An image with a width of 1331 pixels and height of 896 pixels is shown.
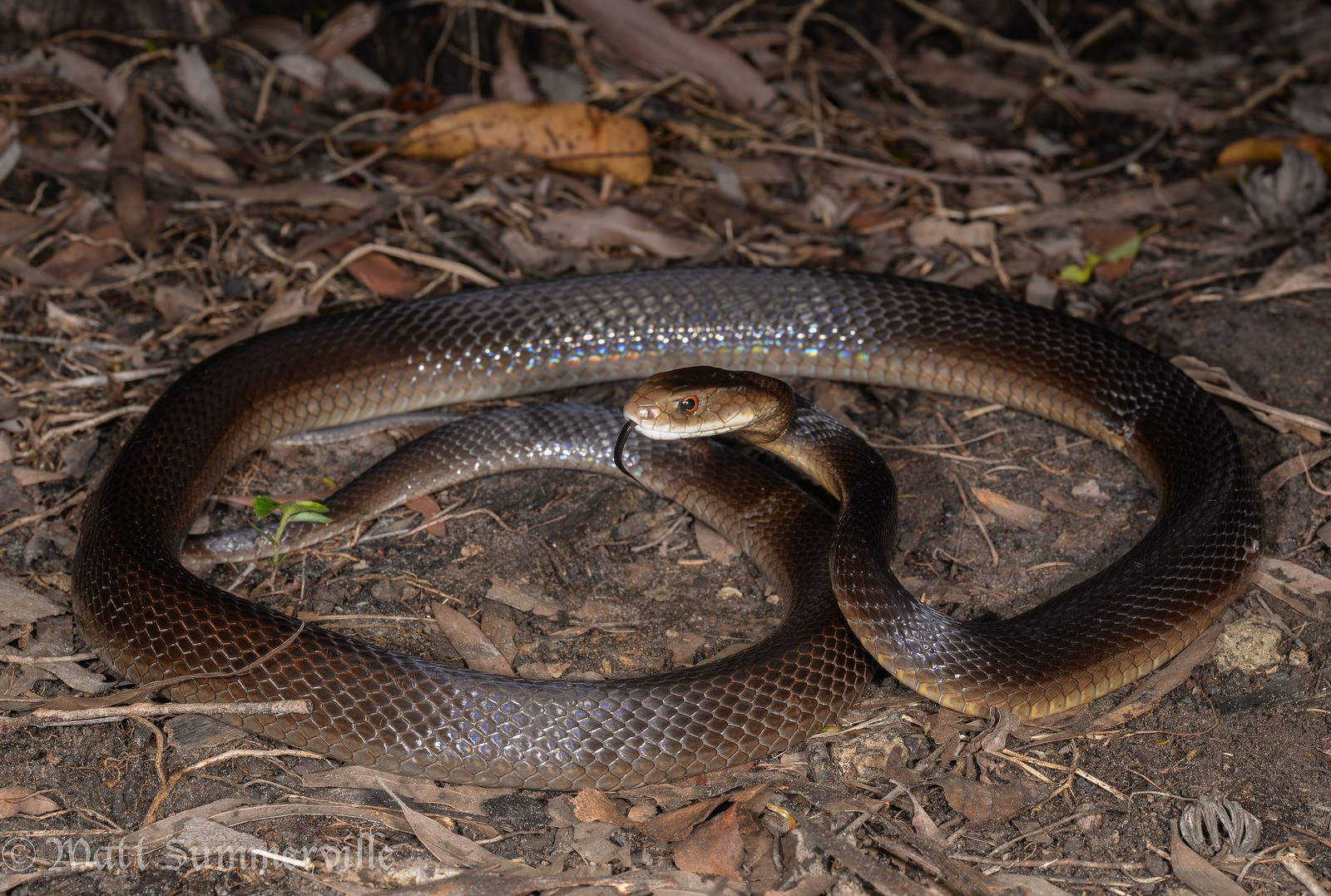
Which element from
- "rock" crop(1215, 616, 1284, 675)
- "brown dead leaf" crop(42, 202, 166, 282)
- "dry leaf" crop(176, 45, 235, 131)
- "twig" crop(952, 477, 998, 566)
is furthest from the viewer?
"dry leaf" crop(176, 45, 235, 131)

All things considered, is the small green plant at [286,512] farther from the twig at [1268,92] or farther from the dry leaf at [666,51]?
the twig at [1268,92]

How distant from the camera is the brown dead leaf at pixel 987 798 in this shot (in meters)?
4.49

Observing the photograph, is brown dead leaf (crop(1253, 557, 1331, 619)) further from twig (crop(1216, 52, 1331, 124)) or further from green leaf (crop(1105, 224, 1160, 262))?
twig (crop(1216, 52, 1331, 124))

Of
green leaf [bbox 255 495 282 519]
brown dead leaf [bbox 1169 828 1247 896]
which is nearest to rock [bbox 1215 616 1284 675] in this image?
brown dead leaf [bbox 1169 828 1247 896]

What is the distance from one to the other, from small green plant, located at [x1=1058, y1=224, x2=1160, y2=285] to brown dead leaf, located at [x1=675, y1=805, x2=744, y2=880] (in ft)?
15.9

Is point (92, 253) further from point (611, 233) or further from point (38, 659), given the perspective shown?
point (38, 659)

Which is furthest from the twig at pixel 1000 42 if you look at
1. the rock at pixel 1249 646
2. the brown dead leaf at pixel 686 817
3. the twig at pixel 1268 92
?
the brown dead leaf at pixel 686 817

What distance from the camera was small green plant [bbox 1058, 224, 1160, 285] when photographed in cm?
789

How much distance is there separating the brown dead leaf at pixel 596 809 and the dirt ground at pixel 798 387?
2 cm

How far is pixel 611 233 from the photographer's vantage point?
817cm

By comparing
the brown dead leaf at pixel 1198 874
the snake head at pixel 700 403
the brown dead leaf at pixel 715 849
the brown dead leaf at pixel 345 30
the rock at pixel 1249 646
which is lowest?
the rock at pixel 1249 646

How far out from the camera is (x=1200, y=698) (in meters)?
5.00

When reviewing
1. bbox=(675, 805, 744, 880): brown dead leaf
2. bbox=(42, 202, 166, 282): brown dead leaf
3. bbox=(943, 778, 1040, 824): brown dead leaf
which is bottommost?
bbox=(943, 778, 1040, 824): brown dead leaf

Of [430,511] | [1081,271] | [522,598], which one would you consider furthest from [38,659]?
[1081,271]
